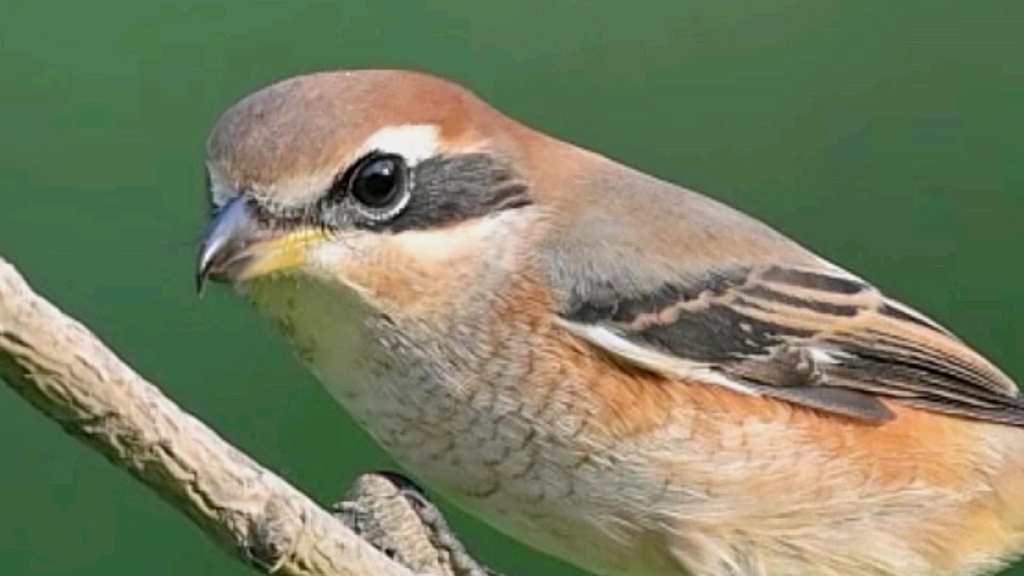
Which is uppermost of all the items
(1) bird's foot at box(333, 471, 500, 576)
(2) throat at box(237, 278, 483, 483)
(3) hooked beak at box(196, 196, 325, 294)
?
(2) throat at box(237, 278, 483, 483)

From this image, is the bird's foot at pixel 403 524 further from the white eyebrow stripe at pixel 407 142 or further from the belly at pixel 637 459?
the white eyebrow stripe at pixel 407 142

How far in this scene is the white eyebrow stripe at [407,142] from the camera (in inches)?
76.1

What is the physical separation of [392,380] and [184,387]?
548mm

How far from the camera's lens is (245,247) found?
1860 mm

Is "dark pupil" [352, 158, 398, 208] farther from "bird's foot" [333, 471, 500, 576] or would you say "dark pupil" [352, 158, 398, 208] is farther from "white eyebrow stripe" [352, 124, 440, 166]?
"bird's foot" [333, 471, 500, 576]

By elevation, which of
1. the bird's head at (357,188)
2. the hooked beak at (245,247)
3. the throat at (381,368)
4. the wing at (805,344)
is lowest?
the hooked beak at (245,247)

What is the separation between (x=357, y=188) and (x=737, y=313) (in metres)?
0.52

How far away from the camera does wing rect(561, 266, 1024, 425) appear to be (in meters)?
2.15

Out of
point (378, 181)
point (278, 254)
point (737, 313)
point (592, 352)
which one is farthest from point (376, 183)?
point (737, 313)

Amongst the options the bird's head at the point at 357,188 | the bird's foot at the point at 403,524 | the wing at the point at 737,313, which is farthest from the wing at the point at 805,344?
the bird's foot at the point at 403,524

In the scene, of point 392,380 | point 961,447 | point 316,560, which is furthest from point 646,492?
point 316,560

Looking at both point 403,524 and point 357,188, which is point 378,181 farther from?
point 403,524

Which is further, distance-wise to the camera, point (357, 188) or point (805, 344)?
point (805, 344)

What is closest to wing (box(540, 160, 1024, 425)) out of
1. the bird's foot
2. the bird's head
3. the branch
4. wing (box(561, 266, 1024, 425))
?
wing (box(561, 266, 1024, 425))
